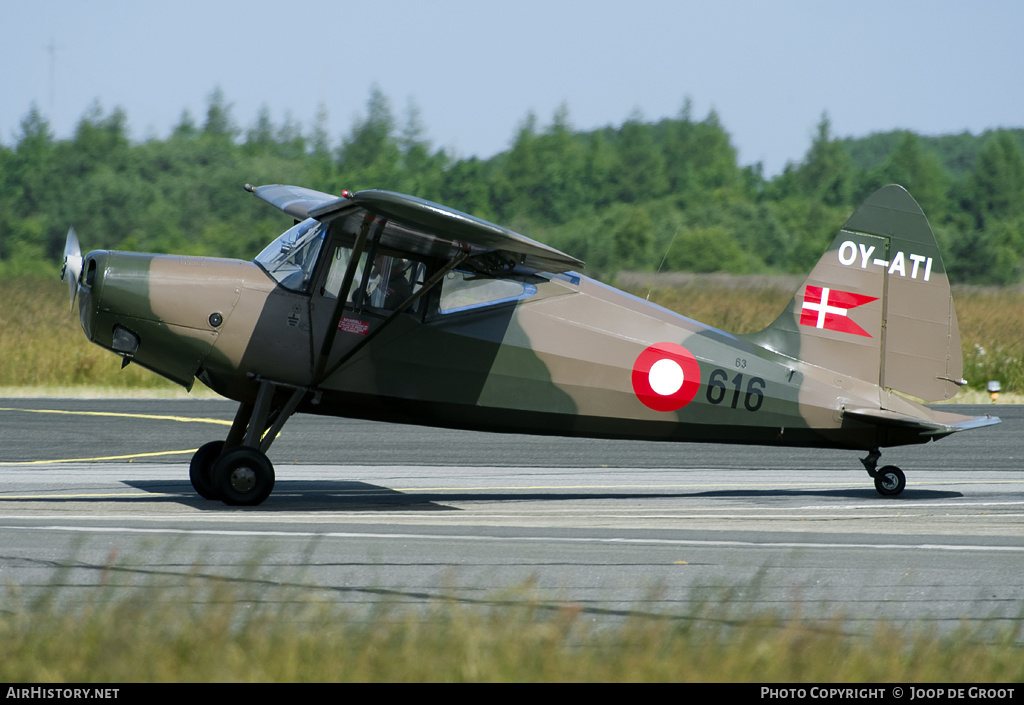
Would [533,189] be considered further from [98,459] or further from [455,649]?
[455,649]

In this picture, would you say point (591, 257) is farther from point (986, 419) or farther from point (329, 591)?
point (329, 591)

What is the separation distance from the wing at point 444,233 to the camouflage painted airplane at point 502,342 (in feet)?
0.11

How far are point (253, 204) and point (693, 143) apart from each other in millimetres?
58564

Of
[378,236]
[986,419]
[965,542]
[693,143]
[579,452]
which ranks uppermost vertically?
[693,143]

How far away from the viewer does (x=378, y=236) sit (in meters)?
9.06

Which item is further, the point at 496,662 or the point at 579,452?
the point at 579,452

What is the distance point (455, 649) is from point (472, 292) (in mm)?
5692

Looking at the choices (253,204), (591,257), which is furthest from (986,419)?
(253,204)

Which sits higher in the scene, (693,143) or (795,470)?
(693,143)

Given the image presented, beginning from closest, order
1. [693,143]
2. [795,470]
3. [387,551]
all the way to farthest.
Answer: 1. [387,551]
2. [795,470]
3. [693,143]

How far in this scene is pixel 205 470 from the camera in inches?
388

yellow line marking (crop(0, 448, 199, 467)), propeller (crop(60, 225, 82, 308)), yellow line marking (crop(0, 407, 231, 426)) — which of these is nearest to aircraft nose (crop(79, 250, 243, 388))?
propeller (crop(60, 225, 82, 308))

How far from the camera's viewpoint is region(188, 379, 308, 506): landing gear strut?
30.0ft
